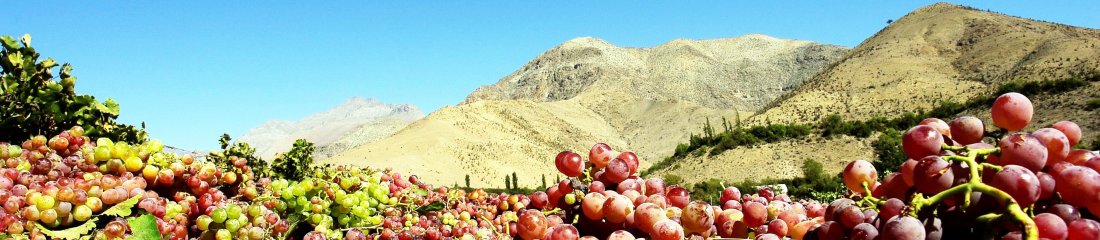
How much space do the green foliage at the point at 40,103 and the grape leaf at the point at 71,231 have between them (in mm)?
1127

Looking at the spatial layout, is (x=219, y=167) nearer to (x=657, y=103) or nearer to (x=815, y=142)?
(x=815, y=142)

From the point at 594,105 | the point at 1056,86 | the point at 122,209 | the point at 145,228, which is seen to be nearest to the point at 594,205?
the point at 145,228

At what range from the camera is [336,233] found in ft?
9.95

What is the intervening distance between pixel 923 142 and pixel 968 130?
0.68 feet

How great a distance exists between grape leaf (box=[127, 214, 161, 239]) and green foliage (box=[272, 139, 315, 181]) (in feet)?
6.91

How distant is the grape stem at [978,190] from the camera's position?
113 centimetres

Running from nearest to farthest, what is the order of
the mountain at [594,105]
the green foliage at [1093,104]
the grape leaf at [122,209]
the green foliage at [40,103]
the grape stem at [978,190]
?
the grape stem at [978,190]
the grape leaf at [122,209]
the green foliage at [40,103]
the green foliage at [1093,104]
the mountain at [594,105]

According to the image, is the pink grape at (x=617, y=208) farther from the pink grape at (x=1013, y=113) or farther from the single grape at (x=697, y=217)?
the pink grape at (x=1013, y=113)

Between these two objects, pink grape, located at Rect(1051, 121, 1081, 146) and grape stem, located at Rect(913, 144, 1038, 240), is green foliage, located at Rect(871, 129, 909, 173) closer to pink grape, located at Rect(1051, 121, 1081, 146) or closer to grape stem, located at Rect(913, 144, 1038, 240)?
pink grape, located at Rect(1051, 121, 1081, 146)

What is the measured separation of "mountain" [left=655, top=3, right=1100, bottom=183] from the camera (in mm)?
40938

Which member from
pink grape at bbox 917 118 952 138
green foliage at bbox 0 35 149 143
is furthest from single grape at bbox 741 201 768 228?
green foliage at bbox 0 35 149 143

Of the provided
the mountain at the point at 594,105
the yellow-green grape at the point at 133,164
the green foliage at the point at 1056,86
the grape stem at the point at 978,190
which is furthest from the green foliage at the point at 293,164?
the mountain at the point at 594,105

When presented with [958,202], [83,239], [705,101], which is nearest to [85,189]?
[83,239]

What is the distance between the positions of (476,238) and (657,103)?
115m
